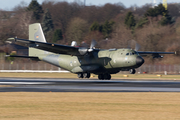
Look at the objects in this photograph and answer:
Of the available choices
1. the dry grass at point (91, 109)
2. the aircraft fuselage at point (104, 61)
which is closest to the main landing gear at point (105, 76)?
the aircraft fuselage at point (104, 61)

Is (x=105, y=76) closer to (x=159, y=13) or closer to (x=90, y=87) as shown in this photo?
(x=90, y=87)

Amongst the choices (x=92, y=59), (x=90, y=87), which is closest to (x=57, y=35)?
(x=92, y=59)

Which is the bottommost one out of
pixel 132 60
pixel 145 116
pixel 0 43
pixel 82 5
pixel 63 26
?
pixel 145 116

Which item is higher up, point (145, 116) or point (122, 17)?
point (122, 17)

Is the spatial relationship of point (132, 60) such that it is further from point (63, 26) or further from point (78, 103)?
point (63, 26)

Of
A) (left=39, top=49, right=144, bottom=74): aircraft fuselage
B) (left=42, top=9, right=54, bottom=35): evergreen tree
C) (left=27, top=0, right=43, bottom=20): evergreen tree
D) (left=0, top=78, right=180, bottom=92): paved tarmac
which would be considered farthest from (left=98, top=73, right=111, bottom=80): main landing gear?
(left=27, top=0, right=43, bottom=20): evergreen tree

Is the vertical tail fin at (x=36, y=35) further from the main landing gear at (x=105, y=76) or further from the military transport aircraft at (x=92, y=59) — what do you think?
the main landing gear at (x=105, y=76)

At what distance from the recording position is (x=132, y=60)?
34.8 m

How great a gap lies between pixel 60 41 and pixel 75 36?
17059 mm

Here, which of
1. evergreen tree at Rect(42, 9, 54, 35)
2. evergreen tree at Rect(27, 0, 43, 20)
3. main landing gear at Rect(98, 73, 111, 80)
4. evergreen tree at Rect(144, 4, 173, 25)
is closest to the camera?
main landing gear at Rect(98, 73, 111, 80)

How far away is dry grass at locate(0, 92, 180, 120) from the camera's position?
1285cm

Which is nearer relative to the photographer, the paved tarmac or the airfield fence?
the paved tarmac

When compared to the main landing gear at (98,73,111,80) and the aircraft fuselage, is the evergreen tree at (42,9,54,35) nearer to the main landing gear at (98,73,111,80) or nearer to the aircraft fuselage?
the aircraft fuselage

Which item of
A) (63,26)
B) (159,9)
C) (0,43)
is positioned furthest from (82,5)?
(0,43)
